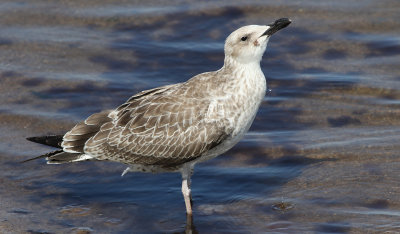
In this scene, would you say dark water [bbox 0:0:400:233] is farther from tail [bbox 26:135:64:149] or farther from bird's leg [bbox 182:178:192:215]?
tail [bbox 26:135:64:149]

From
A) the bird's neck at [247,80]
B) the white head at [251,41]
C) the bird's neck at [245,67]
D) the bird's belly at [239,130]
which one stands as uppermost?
the white head at [251,41]

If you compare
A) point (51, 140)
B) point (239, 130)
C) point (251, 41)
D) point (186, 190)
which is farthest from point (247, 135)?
point (51, 140)

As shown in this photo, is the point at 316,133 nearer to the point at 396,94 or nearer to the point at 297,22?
the point at 396,94

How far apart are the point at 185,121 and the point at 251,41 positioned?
109cm

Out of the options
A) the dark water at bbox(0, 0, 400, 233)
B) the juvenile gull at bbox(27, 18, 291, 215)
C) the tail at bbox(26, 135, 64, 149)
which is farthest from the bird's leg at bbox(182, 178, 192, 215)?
the tail at bbox(26, 135, 64, 149)

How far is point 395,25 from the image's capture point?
12500mm

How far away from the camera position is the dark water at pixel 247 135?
8.65 metres

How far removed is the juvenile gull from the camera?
324 inches

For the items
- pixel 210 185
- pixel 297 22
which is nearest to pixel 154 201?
pixel 210 185

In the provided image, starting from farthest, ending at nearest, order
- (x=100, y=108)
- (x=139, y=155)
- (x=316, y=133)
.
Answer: (x=100, y=108), (x=316, y=133), (x=139, y=155)

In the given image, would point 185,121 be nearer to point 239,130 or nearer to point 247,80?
point 239,130

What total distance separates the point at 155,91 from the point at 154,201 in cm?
127

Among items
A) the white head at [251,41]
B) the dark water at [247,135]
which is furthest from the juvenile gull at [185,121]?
the dark water at [247,135]

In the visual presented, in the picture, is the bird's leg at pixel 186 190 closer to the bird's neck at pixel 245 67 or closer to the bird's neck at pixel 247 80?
the bird's neck at pixel 247 80
